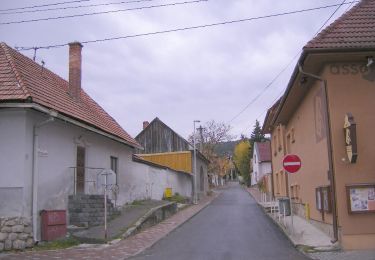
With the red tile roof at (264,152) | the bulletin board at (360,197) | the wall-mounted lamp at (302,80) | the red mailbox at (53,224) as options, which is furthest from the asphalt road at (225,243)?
the red tile roof at (264,152)

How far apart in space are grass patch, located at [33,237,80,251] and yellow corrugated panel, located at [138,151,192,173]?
106 ft

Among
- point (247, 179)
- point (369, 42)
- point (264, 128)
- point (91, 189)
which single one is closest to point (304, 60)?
point (369, 42)

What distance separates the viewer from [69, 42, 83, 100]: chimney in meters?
23.2

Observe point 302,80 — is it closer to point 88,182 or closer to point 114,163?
point 88,182

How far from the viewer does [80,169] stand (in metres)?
20.3

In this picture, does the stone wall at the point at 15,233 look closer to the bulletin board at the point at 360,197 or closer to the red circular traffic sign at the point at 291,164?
the red circular traffic sign at the point at 291,164

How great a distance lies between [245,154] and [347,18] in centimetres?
8624

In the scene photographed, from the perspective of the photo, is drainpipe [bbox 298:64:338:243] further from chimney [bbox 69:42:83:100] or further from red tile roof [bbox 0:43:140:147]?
chimney [bbox 69:42:83:100]

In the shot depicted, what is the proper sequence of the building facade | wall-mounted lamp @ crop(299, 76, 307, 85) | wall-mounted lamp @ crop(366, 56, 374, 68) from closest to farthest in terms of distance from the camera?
wall-mounted lamp @ crop(366, 56, 374, 68) < wall-mounted lamp @ crop(299, 76, 307, 85) < the building facade

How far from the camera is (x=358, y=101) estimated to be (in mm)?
14555

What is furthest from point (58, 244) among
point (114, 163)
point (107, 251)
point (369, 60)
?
point (369, 60)

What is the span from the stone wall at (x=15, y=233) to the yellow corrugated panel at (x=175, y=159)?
3380 centimetres

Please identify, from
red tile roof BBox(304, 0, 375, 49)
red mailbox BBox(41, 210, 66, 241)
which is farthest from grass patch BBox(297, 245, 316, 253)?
red mailbox BBox(41, 210, 66, 241)

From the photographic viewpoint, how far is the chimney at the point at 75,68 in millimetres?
23172
